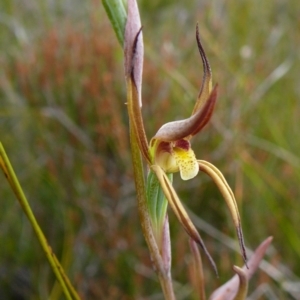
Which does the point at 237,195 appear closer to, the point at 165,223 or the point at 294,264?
the point at 294,264

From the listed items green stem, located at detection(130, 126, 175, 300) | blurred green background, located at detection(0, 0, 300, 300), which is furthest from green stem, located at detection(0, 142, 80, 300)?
blurred green background, located at detection(0, 0, 300, 300)

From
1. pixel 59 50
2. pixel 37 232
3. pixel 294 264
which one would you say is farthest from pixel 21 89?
pixel 37 232

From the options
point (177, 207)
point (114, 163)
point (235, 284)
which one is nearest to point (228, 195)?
point (177, 207)

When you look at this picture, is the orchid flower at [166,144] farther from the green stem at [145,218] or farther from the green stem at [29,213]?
the green stem at [29,213]

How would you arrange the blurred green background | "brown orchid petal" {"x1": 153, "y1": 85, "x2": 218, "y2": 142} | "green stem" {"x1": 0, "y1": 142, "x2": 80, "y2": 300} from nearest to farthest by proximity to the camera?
"brown orchid petal" {"x1": 153, "y1": 85, "x2": 218, "y2": 142}, "green stem" {"x1": 0, "y1": 142, "x2": 80, "y2": 300}, the blurred green background

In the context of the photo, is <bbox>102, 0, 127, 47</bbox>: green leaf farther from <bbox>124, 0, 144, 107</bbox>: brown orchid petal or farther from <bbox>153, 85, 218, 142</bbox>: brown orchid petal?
<bbox>153, 85, 218, 142</bbox>: brown orchid petal

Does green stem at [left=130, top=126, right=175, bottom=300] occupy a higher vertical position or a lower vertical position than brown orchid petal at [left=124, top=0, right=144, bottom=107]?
lower

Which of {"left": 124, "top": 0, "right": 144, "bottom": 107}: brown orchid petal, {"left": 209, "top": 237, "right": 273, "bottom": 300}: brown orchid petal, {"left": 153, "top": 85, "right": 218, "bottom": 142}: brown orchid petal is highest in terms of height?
{"left": 124, "top": 0, "right": 144, "bottom": 107}: brown orchid petal

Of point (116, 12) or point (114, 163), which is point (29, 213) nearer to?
point (116, 12)
